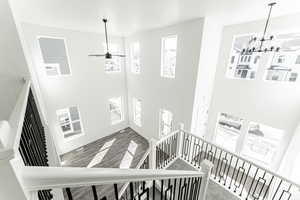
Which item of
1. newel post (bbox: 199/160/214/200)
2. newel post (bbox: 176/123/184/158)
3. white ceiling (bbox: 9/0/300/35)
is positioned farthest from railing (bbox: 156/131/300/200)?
white ceiling (bbox: 9/0/300/35)

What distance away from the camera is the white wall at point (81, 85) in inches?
171

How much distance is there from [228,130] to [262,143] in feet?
3.26

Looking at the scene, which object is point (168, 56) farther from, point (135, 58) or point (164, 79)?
point (135, 58)

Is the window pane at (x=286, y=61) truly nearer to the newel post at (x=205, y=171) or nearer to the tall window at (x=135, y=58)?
the newel post at (x=205, y=171)

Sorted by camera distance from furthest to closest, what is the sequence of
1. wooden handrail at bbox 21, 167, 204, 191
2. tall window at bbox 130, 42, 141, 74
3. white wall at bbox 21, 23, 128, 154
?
tall window at bbox 130, 42, 141, 74 < white wall at bbox 21, 23, 128, 154 < wooden handrail at bbox 21, 167, 204, 191

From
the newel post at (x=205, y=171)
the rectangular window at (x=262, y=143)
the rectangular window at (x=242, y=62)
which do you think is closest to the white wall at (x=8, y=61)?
the newel post at (x=205, y=171)

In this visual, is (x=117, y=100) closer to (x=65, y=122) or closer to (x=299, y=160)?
(x=65, y=122)

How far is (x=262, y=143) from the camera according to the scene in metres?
4.09

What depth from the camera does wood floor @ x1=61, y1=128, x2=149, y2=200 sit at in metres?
4.19

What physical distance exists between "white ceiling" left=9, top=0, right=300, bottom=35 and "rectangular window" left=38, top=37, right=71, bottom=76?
1.03 meters

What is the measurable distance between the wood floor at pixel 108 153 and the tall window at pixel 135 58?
351 cm

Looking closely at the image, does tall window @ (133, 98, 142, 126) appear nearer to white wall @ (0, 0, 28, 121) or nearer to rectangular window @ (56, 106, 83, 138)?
rectangular window @ (56, 106, 83, 138)

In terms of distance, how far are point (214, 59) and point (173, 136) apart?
9.89 feet

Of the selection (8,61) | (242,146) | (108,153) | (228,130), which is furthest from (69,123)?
(242,146)
